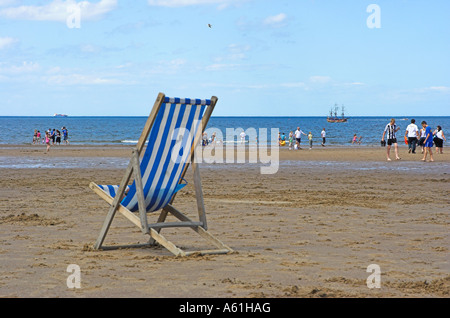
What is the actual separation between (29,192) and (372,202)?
660 cm

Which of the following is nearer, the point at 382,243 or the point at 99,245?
the point at 99,245

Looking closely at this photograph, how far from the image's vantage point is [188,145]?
628cm

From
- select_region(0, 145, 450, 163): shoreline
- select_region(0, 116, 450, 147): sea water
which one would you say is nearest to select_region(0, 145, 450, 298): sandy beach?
select_region(0, 145, 450, 163): shoreline

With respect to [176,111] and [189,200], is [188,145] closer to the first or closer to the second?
[176,111]

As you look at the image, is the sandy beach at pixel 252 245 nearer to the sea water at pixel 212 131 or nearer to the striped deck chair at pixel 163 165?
the striped deck chair at pixel 163 165

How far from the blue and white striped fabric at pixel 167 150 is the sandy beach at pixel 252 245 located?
60 centimetres

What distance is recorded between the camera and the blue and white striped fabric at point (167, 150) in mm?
6031

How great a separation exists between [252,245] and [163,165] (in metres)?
1.40

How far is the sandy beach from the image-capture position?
4.86 meters

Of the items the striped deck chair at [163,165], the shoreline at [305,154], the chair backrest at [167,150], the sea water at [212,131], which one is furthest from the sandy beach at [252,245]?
the sea water at [212,131]

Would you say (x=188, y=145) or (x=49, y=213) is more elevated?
(x=188, y=145)

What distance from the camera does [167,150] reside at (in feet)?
20.3
